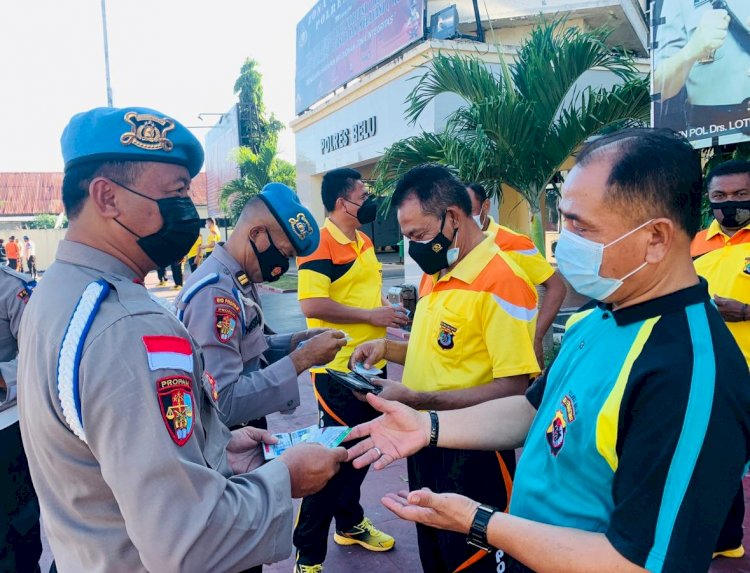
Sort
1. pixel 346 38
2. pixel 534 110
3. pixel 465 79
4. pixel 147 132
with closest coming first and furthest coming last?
pixel 147 132 < pixel 534 110 < pixel 465 79 < pixel 346 38

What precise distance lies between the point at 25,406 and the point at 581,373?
1340 millimetres

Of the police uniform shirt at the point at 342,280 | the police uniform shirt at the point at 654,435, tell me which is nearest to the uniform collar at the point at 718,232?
the police uniform shirt at the point at 342,280

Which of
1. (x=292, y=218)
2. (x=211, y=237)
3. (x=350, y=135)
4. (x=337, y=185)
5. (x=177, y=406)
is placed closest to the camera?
(x=177, y=406)

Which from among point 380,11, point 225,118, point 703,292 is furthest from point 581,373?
point 225,118

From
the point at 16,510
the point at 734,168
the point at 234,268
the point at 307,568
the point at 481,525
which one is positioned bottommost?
the point at 307,568

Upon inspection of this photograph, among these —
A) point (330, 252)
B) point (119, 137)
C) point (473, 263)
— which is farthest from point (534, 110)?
point (119, 137)

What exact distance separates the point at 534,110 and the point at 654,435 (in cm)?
546

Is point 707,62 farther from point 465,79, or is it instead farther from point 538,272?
point 538,272

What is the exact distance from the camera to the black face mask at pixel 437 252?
2.56 metres

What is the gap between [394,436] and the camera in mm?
1898

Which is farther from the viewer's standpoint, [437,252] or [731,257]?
[731,257]

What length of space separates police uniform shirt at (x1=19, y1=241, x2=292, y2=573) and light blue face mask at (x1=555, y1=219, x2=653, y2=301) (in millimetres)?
961

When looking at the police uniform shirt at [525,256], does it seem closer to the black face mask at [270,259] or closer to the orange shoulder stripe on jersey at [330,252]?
the orange shoulder stripe on jersey at [330,252]

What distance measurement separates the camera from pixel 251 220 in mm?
2684
